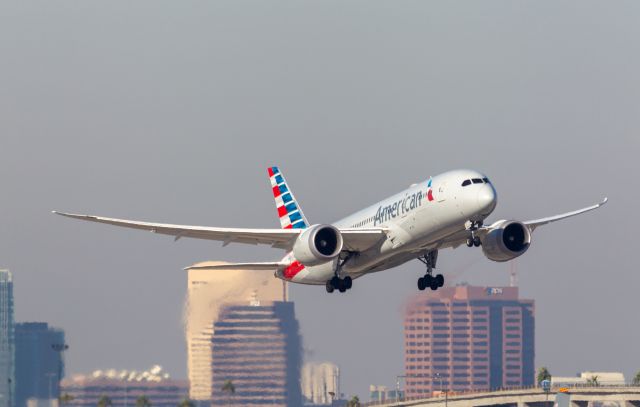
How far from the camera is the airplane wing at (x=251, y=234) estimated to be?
73.9m

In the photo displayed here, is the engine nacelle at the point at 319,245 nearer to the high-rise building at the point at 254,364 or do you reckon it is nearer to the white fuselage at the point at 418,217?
the white fuselage at the point at 418,217

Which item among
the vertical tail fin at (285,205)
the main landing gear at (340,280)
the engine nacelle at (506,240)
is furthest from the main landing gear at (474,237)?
the vertical tail fin at (285,205)

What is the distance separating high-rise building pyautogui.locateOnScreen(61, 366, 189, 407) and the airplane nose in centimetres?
6105

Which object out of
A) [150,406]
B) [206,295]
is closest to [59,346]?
[150,406]

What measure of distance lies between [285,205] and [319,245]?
15.0 metres

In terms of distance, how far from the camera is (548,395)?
184m

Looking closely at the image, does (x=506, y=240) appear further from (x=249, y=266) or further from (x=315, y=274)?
(x=249, y=266)

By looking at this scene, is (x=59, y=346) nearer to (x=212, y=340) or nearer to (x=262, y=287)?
(x=212, y=340)

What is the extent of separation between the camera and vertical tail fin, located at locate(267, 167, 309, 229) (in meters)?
87.1

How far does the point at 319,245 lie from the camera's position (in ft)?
243

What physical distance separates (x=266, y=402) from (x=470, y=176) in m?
87.9

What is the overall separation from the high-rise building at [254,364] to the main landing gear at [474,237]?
6296cm

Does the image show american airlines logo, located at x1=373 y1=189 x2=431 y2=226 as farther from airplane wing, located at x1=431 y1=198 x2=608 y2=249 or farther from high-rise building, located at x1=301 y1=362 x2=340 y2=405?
high-rise building, located at x1=301 y1=362 x2=340 y2=405

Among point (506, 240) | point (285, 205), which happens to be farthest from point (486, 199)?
point (285, 205)
